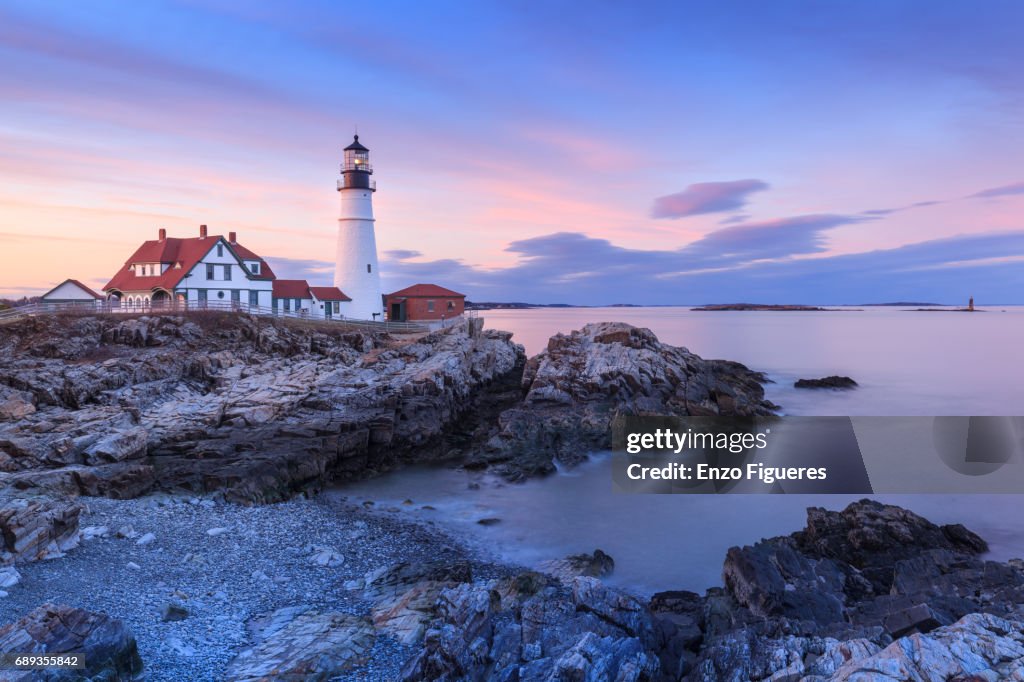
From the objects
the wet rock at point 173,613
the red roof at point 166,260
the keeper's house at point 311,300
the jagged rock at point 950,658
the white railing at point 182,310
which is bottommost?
the wet rock at point 173,613

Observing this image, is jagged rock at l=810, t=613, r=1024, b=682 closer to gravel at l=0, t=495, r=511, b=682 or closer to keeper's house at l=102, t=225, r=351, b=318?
gravel at l=0, t=495, r=511, b=682

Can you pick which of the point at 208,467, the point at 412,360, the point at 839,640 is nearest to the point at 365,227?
the point at 412,360

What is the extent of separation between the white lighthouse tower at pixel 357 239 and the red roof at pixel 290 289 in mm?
2433

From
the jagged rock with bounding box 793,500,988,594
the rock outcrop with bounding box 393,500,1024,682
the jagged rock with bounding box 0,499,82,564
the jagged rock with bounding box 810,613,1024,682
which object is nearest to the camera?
the jagged rock with bounding box 810,613,1024,682

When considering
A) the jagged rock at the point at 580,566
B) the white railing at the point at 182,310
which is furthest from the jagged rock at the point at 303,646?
the white railing at the point at 182,310

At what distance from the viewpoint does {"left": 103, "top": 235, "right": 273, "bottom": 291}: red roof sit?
127 ft

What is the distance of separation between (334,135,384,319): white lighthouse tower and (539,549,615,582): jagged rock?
3589cm

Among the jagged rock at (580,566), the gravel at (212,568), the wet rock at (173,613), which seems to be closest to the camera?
the gravel at (212,568)

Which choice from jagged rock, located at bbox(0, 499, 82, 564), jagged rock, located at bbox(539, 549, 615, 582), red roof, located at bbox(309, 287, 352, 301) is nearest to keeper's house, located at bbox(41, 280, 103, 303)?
red roof, located at bbox(309, 287, 352, 301)

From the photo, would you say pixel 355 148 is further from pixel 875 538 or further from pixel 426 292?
pixel 875 538

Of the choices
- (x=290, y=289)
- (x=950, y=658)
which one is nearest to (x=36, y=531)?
(x=950, y=658)

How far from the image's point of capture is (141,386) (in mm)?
24891

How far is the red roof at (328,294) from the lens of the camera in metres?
45.9

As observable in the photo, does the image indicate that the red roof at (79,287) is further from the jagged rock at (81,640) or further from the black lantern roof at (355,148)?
the jagged rock at (81,640)
